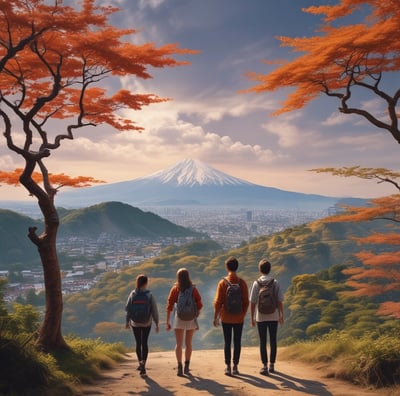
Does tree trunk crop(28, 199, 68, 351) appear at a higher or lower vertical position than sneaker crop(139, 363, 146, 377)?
higher

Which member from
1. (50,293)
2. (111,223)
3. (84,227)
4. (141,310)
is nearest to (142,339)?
(141,310)

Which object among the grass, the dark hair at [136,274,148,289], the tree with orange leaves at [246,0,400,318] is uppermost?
the tree with orange leaves at [246,0,400,318]

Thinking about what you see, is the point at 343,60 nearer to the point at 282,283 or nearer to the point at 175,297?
the point at 175,297

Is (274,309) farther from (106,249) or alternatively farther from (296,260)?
(106,249)

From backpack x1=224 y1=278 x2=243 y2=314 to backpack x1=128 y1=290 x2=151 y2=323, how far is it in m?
1.23

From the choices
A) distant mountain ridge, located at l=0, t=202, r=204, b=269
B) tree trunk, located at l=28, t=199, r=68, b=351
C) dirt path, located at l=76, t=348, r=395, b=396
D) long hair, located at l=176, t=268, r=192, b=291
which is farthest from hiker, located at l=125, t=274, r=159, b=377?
distant mountain ridge, located at l=0, t=202, r=204, b=269

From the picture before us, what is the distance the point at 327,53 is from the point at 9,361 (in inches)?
312

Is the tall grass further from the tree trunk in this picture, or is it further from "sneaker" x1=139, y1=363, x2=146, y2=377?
the tree trunk

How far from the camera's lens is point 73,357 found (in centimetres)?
820

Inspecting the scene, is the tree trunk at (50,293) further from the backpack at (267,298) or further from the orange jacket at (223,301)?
the backpack at (267,298)

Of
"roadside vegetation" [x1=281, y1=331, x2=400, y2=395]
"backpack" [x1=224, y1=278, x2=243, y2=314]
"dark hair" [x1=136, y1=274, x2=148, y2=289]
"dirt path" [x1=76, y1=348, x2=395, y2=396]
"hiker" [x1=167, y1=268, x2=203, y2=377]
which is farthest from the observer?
"dark hair" [x1=136, y1=274, x2=148, y2=289]

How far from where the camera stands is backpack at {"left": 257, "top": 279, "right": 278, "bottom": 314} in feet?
22.5

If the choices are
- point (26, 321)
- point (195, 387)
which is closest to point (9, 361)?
point (195, 387)

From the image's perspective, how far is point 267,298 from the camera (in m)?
6.85
